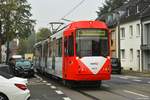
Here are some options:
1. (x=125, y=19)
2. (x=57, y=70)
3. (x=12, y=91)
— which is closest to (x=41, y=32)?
(x=125, y=19)

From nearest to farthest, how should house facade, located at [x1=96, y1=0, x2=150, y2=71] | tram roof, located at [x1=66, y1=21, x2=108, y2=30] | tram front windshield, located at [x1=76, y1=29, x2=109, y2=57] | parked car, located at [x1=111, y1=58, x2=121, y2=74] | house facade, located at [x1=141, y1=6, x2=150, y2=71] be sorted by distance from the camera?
tram front windshield, located at [x1=76, y1=29, x2=109, y2=57] < tram roof, located at [x1=66, y1=21, x2=108, y2=30] < parked car, located at [x1=111, y1=58, x2=121, y2=74] < house facade, located at [x1=141, y1=6, x2=150, y2=71] < house facade, located at [x1=96, y1=0, x2=150, y2=71]

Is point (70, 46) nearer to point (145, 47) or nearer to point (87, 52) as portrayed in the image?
point (87, 52)

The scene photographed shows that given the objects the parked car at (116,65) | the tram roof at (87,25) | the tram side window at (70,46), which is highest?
the tram roof at (87,25)

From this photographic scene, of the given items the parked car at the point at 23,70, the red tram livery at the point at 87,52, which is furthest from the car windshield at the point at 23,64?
the red tram livery at the point at 87,52

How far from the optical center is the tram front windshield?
2322cm

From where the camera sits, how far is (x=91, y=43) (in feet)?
76.5

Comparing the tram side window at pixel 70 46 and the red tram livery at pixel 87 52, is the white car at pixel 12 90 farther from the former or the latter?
the tram side window at pixel 70 46

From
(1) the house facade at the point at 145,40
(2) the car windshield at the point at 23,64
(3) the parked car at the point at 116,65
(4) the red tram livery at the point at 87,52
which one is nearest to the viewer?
(4) the red tram livery at the point at 87,52

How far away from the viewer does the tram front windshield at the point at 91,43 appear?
23219 mm

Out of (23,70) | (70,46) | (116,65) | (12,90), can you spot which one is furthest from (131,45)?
(12,90)

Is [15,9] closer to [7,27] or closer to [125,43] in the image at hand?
[7,27]

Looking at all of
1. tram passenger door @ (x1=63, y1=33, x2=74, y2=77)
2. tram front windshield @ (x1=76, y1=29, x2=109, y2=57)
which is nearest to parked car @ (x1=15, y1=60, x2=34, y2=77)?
tram passenger door @ (x1=63, y1=33, x2=74, y2=77)

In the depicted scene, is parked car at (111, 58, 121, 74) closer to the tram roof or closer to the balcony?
the balcony

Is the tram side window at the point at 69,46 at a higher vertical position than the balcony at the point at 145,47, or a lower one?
lower
